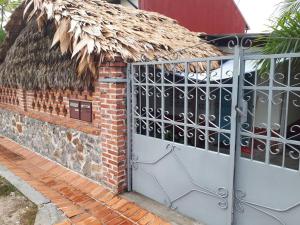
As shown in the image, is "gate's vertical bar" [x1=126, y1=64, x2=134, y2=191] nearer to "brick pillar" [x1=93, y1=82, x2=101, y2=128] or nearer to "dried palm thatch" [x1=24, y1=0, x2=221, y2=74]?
"dried palm thatch" [x1=24, y1=0, x2=221, y2=74]

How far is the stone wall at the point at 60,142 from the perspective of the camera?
4898mm

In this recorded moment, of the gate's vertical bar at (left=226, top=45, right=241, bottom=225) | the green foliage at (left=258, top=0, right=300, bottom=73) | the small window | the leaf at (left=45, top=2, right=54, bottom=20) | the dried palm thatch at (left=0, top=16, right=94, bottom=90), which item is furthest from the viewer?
the dried palm thatch at (left=0, top=16, right=94, bottom=90)

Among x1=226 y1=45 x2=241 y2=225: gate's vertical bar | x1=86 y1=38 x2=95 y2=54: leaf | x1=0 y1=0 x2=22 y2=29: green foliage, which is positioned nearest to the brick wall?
x1=86 y1=38 x2=95 y2=54: leaf

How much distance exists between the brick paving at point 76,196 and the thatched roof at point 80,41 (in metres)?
1.71

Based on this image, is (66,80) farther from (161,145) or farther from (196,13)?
(196,13)

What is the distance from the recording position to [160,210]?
396 cm

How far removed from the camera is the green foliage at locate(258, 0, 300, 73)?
10.6 feet

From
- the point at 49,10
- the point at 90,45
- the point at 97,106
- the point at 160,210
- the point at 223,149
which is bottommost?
the point at 160,210

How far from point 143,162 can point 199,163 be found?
3.46ft

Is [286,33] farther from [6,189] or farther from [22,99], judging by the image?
[22,99]

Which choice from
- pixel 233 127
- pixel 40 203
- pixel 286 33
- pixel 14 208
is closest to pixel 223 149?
pixel 233 127

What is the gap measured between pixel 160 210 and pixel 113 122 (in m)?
1.43

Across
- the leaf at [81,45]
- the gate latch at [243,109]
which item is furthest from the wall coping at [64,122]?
the gate latch at [243,109]

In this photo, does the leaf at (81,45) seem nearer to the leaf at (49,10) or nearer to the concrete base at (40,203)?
the leaf at (49,10)
